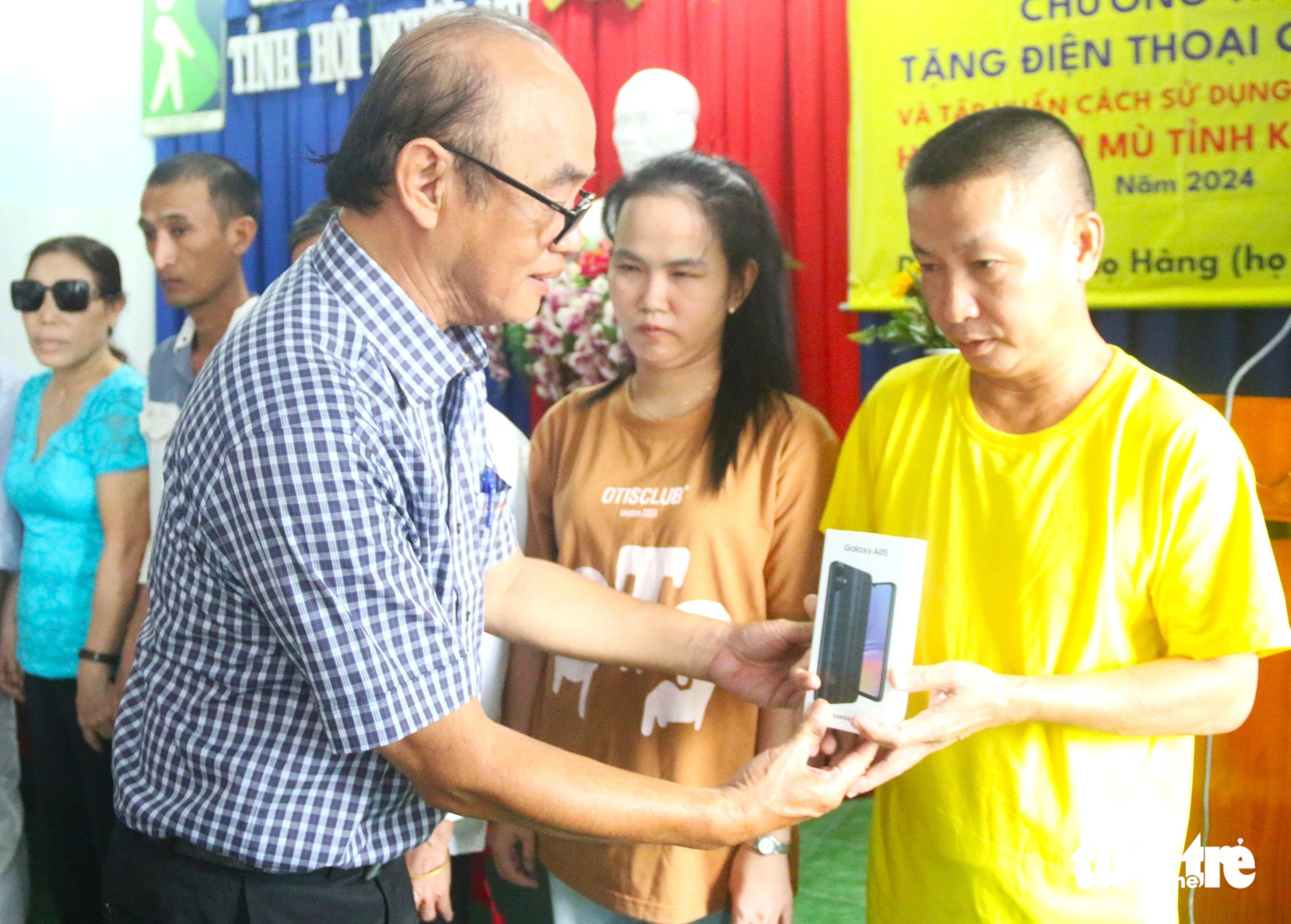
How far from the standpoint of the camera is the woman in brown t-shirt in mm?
1661

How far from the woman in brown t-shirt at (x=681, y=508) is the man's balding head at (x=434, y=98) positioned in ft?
1.92

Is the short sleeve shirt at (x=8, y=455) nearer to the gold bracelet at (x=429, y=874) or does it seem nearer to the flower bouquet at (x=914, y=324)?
the gold bracelet at (x=429, y=874)

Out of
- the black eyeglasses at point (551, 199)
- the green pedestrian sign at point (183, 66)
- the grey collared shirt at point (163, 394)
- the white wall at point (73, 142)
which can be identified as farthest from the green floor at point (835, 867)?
the green pedestrian sign at point (183, 66)

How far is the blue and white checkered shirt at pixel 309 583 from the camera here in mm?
1084

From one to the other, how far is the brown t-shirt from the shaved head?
494 mm

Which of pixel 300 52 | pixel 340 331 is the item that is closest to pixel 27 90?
pixel 300 52

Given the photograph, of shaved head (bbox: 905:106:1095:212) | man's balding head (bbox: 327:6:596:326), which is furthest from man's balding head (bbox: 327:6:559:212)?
shaved head (bbox: 905:106:1095:212)

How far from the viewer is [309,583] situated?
1080mm

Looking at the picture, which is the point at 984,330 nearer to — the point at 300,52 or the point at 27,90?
the point at 300,52

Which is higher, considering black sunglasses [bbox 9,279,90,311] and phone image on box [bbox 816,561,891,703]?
black sunglasses [bbox 9,279,90,311]

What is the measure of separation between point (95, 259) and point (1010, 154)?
8.14ft

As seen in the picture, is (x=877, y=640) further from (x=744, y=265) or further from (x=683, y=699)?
(x=744, y=265)

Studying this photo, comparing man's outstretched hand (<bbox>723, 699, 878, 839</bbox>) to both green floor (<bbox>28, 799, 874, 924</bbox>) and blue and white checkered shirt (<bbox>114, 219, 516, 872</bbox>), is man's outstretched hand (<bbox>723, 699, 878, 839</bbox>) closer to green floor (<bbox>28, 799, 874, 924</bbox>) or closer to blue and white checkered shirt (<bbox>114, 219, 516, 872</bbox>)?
blue and white checkered shirt (<bbox>114, 219, 516, 872</bbox>)

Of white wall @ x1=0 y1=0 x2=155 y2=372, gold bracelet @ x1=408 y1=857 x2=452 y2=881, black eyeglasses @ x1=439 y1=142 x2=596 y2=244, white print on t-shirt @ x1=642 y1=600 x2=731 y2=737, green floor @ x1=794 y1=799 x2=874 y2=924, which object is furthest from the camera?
white wall @ x1=0 y1=0 x2=155 y2=372
